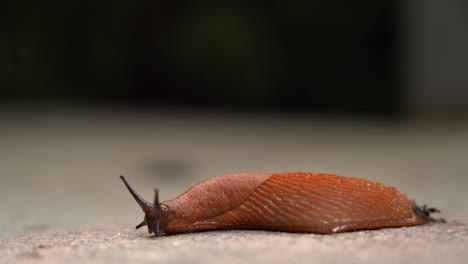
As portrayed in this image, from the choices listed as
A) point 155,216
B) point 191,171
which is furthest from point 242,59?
point 155,216

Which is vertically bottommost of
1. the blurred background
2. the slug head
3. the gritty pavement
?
the gritty pavement

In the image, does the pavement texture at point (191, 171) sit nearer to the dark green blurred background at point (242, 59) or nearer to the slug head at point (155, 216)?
the slug head at point (155, 216)

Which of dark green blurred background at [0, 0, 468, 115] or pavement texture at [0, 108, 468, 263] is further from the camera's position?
dark green blurred background at [0, 0, 468, 115]

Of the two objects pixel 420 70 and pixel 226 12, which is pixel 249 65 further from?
pixel 420 70

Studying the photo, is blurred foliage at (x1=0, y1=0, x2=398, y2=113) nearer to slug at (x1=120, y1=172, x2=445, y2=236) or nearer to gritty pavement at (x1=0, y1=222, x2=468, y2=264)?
slug at (x1=120, y1=172, x2=445, y2=236)

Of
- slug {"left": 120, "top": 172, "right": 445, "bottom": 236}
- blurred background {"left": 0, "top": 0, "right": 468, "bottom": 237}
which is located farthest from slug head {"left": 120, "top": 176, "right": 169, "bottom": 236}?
blurred background {"left": 0, "top": 0, "right": 468, "bottom": 237}
